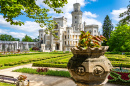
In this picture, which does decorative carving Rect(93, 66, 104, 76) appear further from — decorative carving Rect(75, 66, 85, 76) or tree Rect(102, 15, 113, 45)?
tree Rect(102, 15, 113, 45)

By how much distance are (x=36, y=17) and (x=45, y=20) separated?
50 centimetres

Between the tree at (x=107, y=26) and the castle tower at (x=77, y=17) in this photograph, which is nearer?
the tree at (x=107, y=26)

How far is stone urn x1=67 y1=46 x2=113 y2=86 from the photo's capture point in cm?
312

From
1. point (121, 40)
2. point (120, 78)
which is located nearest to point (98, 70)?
point (120, 78)

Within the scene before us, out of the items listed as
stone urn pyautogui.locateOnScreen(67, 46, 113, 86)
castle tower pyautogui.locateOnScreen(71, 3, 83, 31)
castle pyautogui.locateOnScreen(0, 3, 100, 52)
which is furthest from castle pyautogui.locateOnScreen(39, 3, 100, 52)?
stone urn pyautogui.locateOnScreen(67, 46, 113, 86)

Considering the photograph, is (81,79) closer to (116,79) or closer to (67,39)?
(116,79)

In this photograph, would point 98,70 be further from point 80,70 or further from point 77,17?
point 77,17

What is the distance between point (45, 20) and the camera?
5.49 meters

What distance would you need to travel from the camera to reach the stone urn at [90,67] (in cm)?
312

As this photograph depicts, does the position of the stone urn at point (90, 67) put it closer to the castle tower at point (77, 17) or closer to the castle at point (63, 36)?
the castle at point (63, 36)

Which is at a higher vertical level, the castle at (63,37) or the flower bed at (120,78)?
the castle at (63,37)

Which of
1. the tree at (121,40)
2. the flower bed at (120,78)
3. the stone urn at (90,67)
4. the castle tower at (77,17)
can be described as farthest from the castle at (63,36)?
the stone urn at (90,67)

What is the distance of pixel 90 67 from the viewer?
3.12 m

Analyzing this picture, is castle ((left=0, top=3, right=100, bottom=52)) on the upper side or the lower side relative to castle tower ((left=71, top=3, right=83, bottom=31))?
lower
